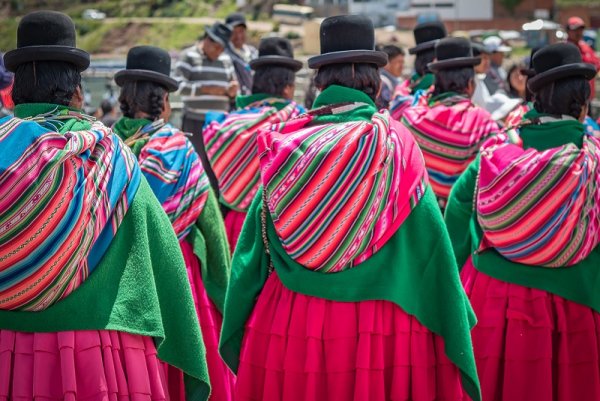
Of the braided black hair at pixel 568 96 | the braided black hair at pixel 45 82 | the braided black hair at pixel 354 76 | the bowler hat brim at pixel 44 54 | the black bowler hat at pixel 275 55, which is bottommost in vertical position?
the black bowler hat at pixel 275 55

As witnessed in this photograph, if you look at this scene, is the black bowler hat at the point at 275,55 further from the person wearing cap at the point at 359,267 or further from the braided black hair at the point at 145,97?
the person wearing cap at the point at 359,267

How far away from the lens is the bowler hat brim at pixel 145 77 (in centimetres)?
514

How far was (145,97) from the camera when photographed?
5199mm

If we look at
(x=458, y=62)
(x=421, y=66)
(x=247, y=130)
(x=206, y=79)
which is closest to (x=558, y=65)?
(x=458, y=62)

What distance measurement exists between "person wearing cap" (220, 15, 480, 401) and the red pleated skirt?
105 centimetres

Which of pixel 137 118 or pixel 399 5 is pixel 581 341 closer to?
pixel 137 118

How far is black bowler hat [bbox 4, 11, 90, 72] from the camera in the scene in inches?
136

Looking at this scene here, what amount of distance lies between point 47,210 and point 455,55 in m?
4.31

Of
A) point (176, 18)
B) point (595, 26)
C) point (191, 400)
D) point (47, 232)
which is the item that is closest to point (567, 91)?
point (191, 400)

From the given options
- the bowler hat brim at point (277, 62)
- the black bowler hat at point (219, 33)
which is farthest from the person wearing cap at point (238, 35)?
the bowler hat brim at point (277, 62)

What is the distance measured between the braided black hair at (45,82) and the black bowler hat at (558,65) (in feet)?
7.63

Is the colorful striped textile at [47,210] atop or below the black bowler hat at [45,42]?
below

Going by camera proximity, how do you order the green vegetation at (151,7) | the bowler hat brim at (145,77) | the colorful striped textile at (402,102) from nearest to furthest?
the bowler hat brim at (145,77) → the colorful striped textile at (402,102) → the green vegetation at (151,7)

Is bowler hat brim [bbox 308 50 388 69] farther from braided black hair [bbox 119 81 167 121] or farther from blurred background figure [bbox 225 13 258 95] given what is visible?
blurred background figure [bbox 225 13 258 95]
